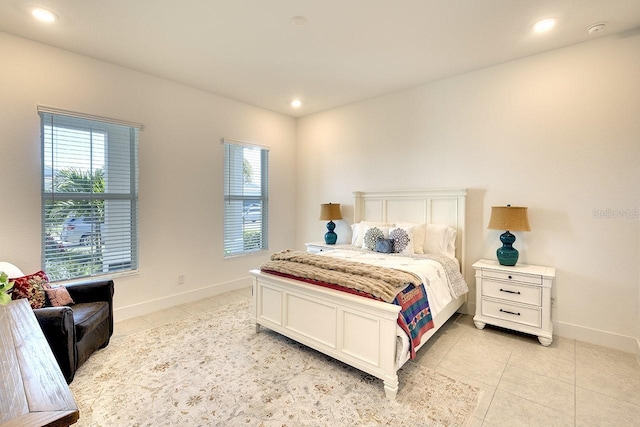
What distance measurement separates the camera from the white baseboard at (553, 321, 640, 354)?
2619mm

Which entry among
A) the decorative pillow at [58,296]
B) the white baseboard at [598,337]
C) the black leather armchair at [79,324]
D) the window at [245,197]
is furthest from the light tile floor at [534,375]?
the window at [245,197]

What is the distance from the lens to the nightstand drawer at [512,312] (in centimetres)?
276

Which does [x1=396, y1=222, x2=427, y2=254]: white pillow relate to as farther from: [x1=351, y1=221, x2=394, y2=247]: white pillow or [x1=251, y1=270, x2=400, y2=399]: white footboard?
[x1=251, y1=270, x2=400, y2=399]: white footboard

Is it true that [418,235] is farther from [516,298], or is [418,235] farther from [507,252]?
[516,298]

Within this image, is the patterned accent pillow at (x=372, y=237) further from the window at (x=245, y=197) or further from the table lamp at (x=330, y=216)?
the window at (x=245, y=197)

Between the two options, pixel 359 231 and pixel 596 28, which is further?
pixel 359 231

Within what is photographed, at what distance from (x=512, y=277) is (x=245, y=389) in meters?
2.60

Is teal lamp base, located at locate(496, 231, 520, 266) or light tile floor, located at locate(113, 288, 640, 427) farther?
teal lamp base, located at locate(496, 231, 520, 266)

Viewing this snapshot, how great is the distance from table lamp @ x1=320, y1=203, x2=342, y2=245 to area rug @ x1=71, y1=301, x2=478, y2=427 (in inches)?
75.9

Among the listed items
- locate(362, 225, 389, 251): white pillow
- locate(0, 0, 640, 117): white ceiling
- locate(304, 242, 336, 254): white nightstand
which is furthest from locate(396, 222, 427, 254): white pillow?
locate(0, 0, 640, 117): white ceiling

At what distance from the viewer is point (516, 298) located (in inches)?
113

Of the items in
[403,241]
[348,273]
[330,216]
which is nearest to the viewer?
[348,273]

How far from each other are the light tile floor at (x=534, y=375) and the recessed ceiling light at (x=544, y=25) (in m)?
2.82

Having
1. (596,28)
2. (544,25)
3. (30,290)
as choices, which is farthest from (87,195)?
(596,28)
